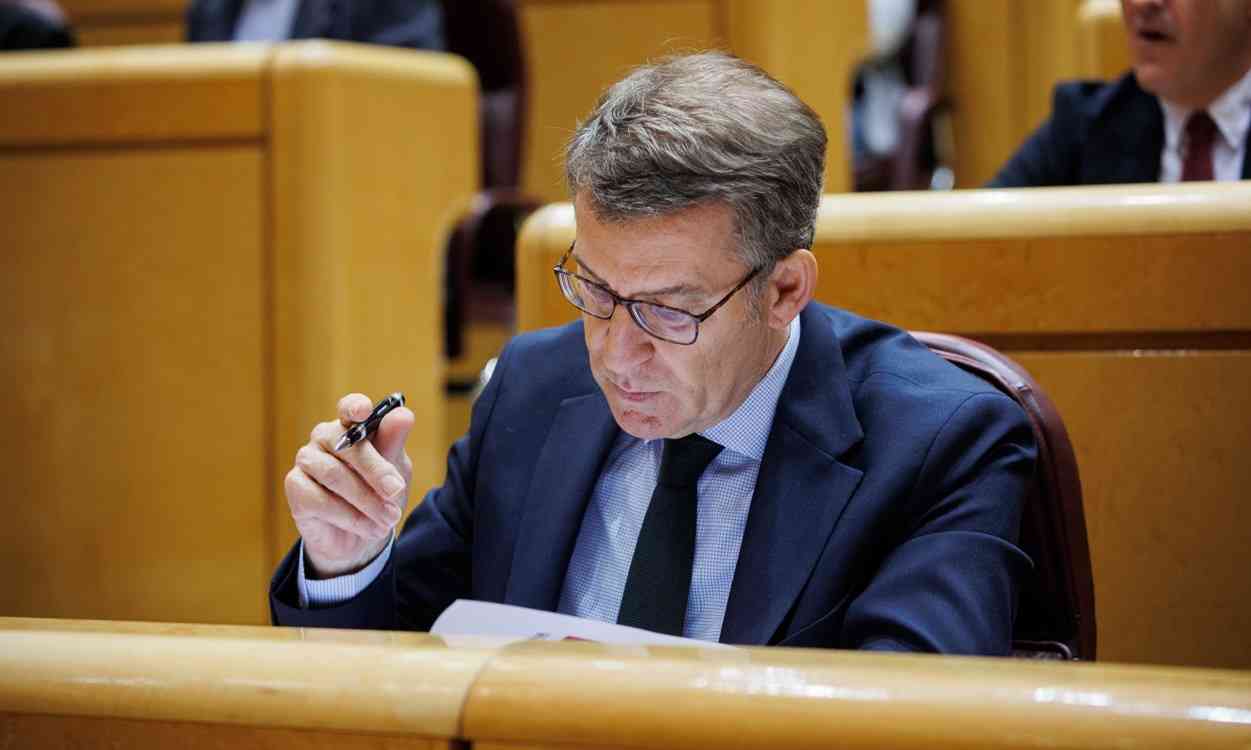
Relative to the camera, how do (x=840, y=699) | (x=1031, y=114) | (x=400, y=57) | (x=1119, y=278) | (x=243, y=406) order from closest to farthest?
(x=840, y=699) < (x=1119, y=278) < (x=243, y=406) < (x=400, y=57) < (x=1031, y=114)

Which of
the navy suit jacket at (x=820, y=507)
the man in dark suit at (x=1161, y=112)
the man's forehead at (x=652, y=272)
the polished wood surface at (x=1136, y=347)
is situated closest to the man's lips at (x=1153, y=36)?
the man in dark suit at (x=1161, y=112)

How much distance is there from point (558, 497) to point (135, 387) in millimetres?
1501

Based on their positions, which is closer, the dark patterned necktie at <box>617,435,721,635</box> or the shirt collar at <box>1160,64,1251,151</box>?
the dark patterned necktie at <box>617,435,721,635</box>

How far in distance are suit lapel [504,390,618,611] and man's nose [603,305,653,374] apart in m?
0.12

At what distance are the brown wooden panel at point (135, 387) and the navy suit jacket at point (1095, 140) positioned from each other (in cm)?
130

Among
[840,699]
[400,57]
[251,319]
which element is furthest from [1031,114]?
[840,699]

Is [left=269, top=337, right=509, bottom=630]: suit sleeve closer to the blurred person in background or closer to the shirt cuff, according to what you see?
the shirt cuff

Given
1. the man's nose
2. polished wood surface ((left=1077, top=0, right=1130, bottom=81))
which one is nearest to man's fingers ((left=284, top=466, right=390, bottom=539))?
the man's nose

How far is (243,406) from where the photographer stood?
107 inches

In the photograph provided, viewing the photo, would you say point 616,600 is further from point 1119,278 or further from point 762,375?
point 1119,278

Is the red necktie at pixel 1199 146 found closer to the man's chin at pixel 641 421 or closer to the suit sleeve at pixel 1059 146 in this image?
the suit sleeve at pixel 1059 146

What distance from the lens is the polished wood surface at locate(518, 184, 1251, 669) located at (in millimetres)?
1729

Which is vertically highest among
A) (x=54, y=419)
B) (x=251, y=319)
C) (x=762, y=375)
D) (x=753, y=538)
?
(x=762, y=375)

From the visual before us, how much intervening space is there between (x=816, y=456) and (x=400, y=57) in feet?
6.05
